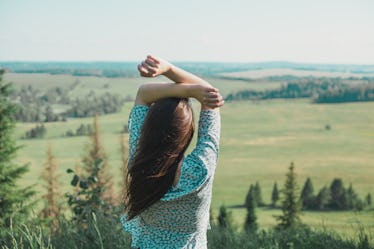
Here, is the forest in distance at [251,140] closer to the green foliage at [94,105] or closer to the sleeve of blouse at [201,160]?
the green foliage at [94,105]

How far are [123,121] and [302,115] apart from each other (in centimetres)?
5324

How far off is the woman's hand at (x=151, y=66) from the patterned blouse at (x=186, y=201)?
170 mm

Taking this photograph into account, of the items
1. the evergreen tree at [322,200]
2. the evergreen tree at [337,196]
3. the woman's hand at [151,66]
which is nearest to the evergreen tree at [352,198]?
the evergreen tree at [337,196]

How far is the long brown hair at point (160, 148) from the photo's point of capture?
194cm

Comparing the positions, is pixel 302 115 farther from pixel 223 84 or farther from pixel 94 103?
pixel 94 103

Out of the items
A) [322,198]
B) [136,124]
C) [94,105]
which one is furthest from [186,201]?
[94,105]

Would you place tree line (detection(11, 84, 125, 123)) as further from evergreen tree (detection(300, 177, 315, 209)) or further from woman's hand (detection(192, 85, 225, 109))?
woman's hand (detection(192, 85, 225, 109))

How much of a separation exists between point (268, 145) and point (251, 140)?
6.05 metres

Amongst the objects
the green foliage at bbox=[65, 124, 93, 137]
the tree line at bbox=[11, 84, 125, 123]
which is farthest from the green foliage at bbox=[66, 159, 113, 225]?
the tree line at bbox=[11, 84, 125, 123]

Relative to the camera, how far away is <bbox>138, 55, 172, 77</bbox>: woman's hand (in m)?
2.10

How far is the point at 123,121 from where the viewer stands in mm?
130500

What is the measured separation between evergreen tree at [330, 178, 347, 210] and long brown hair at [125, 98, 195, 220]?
6464 centimetres

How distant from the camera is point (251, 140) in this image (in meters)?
121

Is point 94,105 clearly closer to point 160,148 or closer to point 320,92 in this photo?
point 320,92
